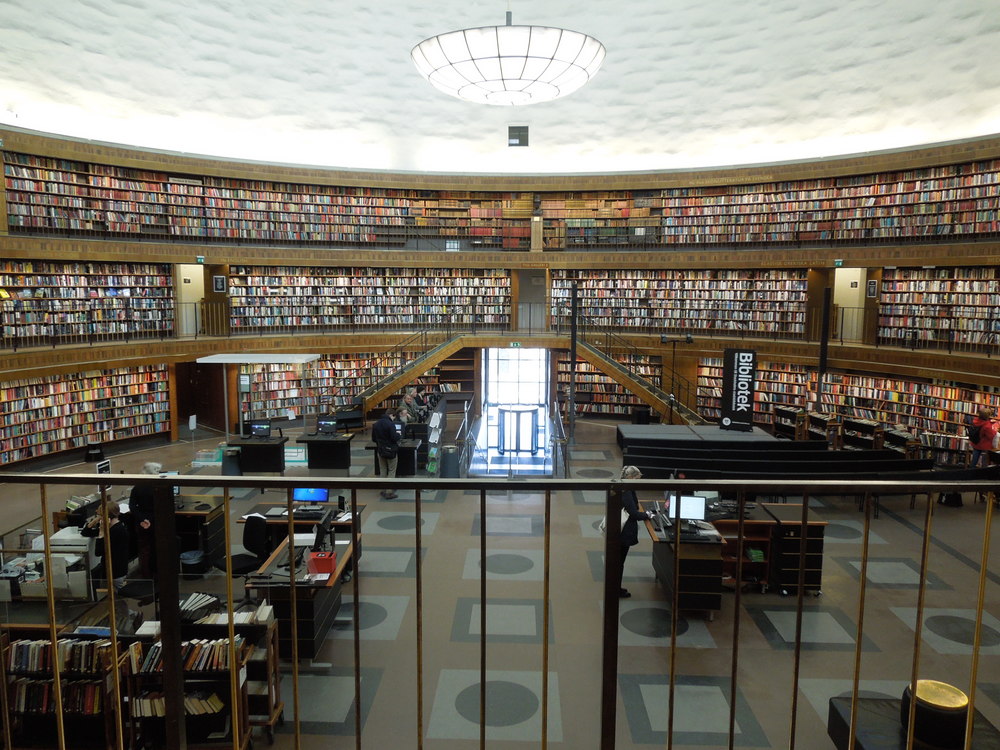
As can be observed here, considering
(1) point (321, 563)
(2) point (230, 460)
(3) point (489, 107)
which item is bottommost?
(2) point (230, 460)

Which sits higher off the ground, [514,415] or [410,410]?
[410,410]

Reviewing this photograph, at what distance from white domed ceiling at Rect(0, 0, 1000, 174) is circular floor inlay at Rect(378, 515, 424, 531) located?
7.90m

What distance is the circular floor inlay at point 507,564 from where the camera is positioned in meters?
7.01

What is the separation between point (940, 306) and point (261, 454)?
12340mm

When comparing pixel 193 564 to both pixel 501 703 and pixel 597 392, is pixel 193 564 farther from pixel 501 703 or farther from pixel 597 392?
pixel 597 392

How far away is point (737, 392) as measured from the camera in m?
12.1

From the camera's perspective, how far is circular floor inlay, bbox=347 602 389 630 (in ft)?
19.2

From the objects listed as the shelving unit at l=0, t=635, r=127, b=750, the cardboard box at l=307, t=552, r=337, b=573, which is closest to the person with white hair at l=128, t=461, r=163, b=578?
the cardboard box at l=307, t=552, r=337, b=573

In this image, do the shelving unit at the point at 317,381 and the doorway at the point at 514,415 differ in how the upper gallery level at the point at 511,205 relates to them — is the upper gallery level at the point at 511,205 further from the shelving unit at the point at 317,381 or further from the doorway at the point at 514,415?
the doorway at the point at 514,415

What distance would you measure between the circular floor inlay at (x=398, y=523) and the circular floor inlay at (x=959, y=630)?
5.48 m

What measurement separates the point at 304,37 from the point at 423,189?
225 inches

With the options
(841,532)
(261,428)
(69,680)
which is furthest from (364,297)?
(69,680)

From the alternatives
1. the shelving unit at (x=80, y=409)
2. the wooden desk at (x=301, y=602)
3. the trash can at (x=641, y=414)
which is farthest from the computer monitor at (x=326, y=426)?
the trash can at (x=641, y=414)

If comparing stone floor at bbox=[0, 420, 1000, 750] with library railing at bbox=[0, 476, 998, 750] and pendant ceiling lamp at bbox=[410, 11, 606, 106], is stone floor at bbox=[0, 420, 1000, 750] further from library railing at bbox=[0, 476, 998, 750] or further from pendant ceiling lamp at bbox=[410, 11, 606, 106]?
pendant ceiling lamp at bbox=[410, 11, 606, 106]
